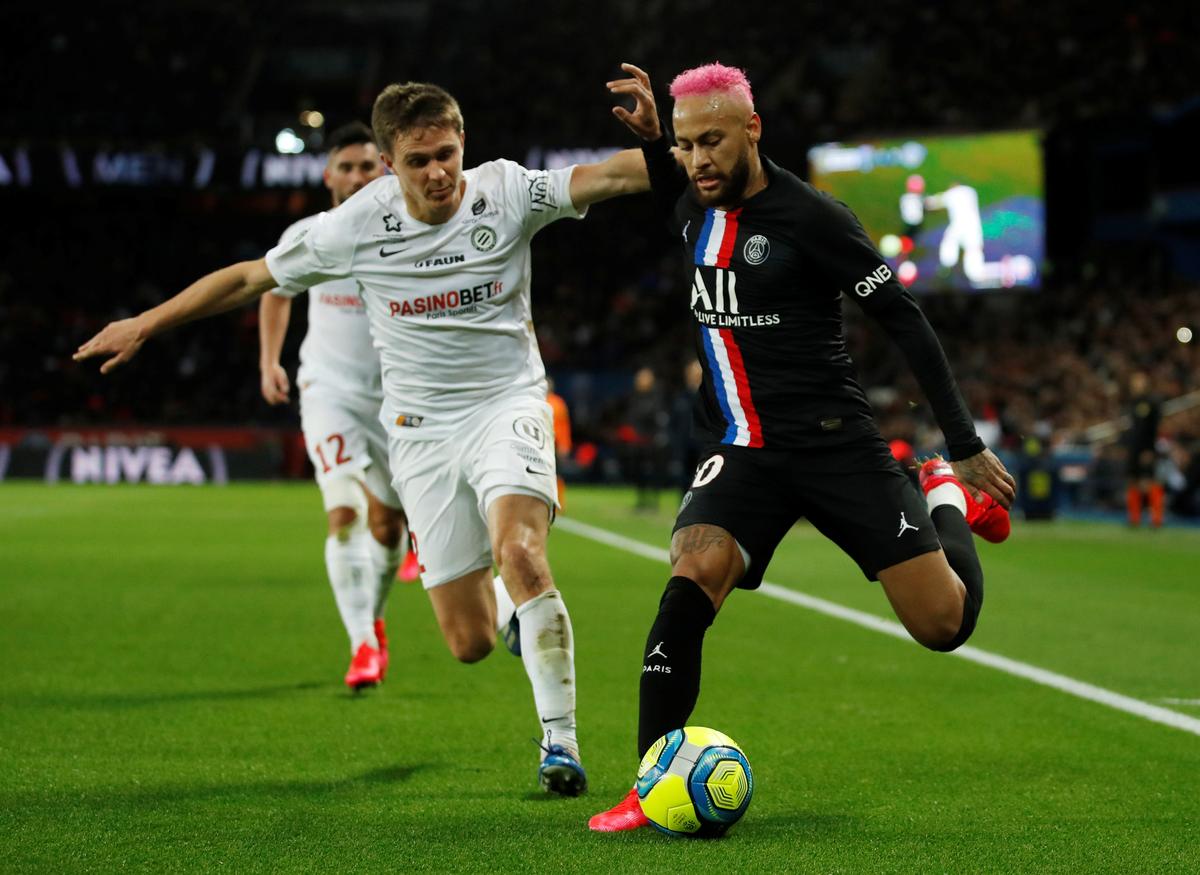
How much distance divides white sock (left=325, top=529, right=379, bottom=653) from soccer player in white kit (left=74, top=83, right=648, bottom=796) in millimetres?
1543

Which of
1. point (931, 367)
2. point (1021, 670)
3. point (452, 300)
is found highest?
point (452, 300)

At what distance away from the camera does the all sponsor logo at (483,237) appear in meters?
5.67

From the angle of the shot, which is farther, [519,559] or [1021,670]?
[1021,670]

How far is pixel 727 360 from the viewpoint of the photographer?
5.04 metres

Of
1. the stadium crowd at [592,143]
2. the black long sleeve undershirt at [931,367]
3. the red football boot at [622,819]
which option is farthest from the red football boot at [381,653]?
the stadium crowd at [592,143]

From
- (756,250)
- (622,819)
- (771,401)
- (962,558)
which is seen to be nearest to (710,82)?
(756,250)

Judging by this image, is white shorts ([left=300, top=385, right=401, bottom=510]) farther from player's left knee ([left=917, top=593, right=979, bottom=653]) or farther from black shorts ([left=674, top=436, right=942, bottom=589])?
player's left knee ([left=917, top=593, right=979, bottom=653])

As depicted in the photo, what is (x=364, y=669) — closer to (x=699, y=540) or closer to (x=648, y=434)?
(x=699, y=540)

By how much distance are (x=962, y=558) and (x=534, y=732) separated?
1.83m

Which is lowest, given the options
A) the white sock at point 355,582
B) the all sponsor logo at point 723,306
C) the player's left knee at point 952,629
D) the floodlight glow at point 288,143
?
Answer: the white sock at point 355,582

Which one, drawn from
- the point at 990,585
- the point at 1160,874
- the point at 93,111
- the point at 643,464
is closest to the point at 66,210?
the point at 93,111

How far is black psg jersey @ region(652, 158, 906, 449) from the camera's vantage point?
189 inches

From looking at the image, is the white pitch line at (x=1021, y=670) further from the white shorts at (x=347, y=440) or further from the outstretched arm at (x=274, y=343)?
the outstretched arm at (x=274, y=343)

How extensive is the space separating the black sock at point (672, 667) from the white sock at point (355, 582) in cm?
299
